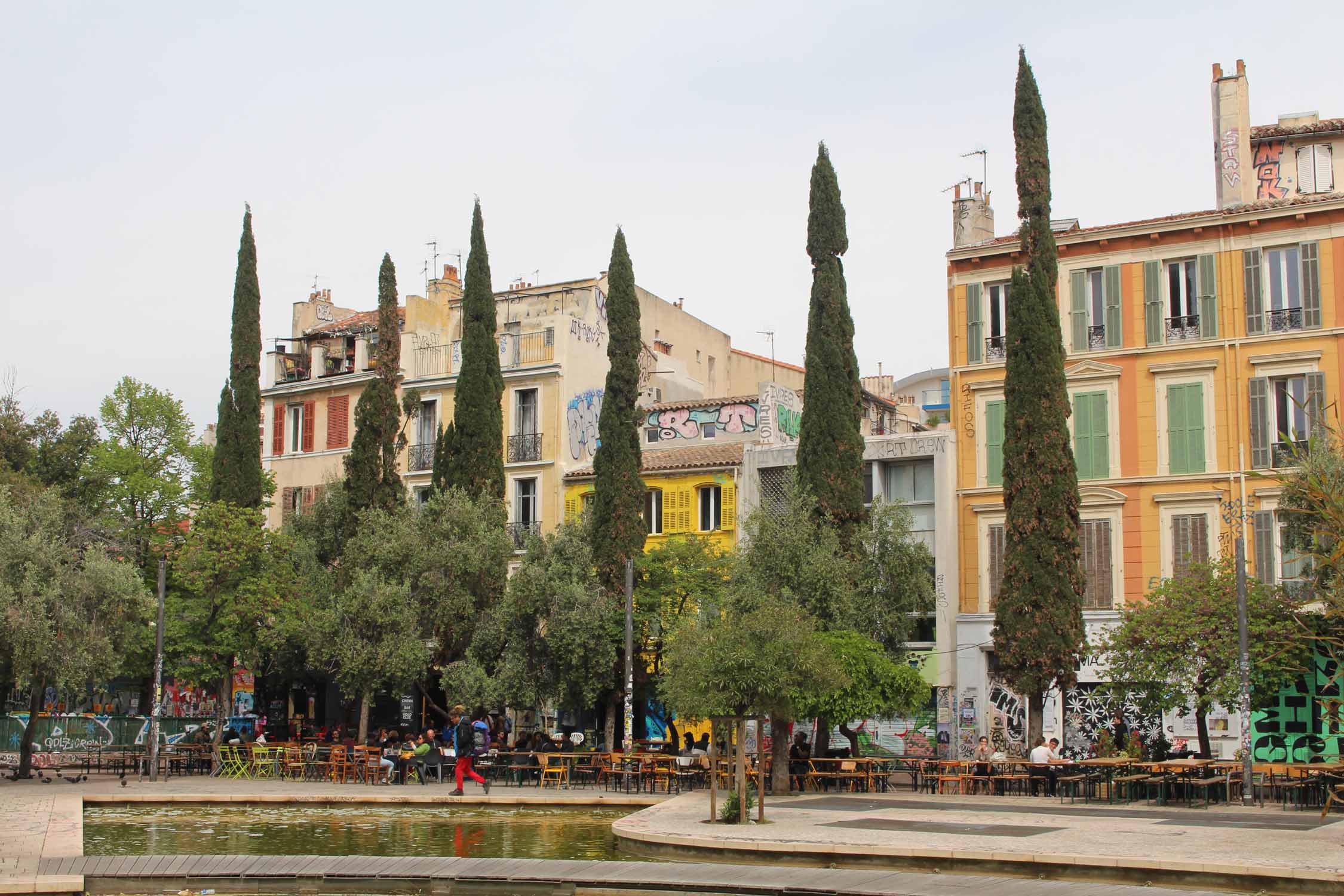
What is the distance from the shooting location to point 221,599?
40.5 m

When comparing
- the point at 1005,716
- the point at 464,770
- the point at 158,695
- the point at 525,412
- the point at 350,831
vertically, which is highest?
the point at 525,412

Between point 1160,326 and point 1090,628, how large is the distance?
8.25m

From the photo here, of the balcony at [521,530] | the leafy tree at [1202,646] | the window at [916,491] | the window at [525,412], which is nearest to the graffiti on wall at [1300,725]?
the leafy tree at [1202,646]

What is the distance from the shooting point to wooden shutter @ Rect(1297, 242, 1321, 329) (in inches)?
1468

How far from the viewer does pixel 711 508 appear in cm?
4566

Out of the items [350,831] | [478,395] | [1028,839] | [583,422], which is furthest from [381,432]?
[1028,839]

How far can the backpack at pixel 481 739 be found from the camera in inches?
1319

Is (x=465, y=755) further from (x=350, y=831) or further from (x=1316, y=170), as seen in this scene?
(x=1316, y=170)

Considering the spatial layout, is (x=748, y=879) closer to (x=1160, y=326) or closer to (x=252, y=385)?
(x=1160, y=326)

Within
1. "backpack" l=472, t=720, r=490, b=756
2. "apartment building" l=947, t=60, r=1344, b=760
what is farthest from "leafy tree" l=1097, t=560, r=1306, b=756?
"backpack" l=472, t=720, r=490, b=756

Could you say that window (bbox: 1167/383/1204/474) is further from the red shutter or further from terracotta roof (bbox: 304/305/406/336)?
the red shutter

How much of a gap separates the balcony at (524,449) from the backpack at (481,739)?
15221 millimetres

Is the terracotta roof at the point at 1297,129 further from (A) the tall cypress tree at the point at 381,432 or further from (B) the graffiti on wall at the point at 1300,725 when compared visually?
(A) the tall cypress tree at the point at 381,432

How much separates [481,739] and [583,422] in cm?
1738
